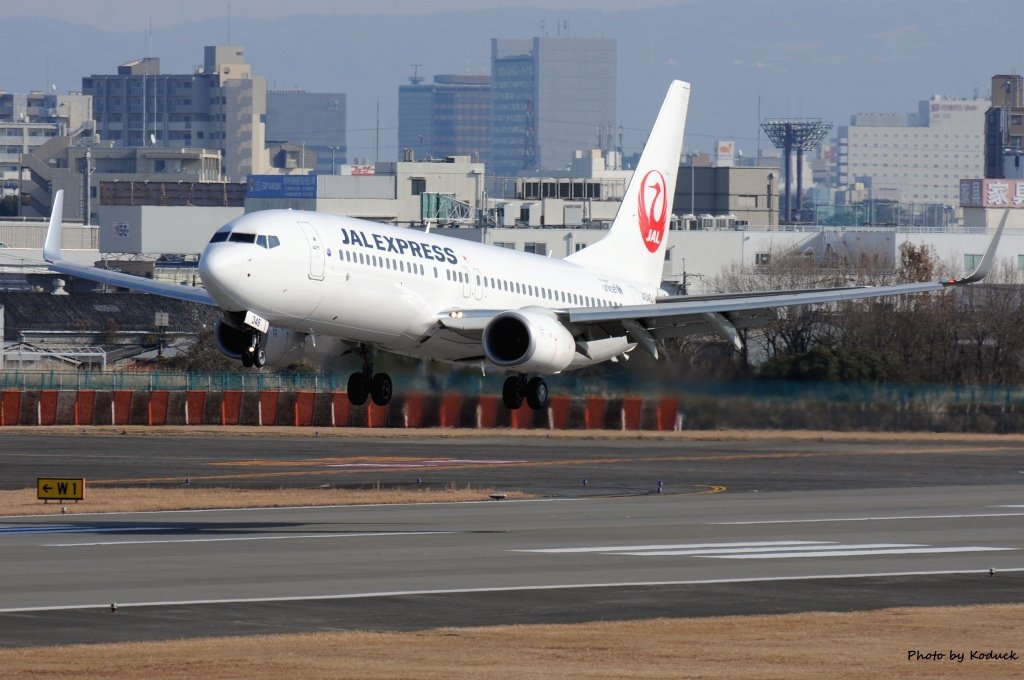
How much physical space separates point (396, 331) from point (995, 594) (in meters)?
17.7

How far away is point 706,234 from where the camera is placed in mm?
172750

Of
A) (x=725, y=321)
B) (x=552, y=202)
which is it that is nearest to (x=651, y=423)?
(x=725, y=321)

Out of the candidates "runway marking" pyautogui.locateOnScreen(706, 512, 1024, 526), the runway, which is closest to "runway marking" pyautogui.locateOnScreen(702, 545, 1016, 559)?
the runway

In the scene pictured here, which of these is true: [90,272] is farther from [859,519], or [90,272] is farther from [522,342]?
[859,519]

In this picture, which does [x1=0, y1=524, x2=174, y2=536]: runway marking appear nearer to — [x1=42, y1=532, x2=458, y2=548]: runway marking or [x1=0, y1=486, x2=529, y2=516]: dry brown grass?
[x1=42, y1=532, x2=458, y2=548]: runway marking

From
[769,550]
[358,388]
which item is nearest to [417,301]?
[358,388]

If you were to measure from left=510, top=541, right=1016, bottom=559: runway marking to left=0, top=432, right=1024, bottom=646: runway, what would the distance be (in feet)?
0.45

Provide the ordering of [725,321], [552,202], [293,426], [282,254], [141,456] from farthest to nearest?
1. [552,202]
2. [293,426]
3. [141,456]
4. [725,321]
5. [282,254]

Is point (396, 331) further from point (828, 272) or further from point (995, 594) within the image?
point (828, 272)

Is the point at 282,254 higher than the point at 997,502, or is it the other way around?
the point at 282,254

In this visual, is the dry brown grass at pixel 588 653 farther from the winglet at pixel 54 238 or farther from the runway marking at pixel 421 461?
the runway marking at pixel 421 461

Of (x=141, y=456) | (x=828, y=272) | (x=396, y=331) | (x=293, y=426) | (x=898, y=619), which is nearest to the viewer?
(x=898, y=619)

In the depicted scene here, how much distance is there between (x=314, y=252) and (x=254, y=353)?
317 centimetres

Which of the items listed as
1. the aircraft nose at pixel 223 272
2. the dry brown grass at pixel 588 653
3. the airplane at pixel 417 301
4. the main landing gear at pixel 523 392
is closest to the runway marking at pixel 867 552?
the airplane at pixel 417 301
